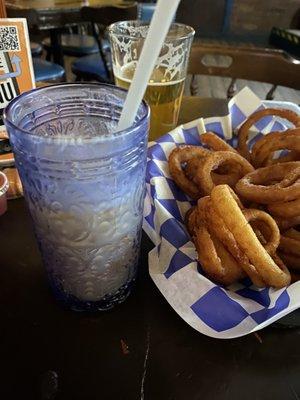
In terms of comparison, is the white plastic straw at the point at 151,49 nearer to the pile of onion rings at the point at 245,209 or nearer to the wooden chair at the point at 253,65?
the pile of onion rings at the point at 245,209

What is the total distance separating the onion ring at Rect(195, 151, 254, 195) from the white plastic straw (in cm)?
31

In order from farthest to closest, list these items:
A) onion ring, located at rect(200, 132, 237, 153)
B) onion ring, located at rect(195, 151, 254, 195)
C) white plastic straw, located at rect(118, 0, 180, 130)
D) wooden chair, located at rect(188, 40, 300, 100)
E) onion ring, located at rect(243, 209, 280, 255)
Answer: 1. wooden chair, located at rect(188, 40, 300, 100)
2. onion ring, located at rect(200, 132, 237, 153)
3. onion ring, located at rect(195, 151, 254, 195)
4. onion ring, located at rect(243, 209, 280, 255)
5. white plastic straw, located at rect(118, 0, 180, 130)

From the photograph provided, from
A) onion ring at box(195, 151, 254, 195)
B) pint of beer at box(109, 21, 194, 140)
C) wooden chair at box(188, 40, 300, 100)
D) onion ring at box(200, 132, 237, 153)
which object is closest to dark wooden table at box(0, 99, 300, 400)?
onion ring at box(195, 151, 254, 195)

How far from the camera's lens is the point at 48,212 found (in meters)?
0.53

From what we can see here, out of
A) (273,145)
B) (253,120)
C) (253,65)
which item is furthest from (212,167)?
(253,65)

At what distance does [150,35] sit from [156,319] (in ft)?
1.34

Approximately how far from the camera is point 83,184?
50 cm

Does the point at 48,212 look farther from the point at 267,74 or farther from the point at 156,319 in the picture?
the point at 267,74

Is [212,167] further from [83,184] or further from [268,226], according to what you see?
[83,184]

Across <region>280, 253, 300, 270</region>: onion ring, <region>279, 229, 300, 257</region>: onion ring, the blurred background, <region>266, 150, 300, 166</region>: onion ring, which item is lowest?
the blurred background

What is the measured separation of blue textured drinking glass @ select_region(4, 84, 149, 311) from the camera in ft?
1.56

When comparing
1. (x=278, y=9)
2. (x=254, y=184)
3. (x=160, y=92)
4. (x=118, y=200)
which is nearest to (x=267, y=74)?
(x=160, y=92)

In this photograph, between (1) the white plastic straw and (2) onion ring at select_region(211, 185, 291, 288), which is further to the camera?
(2) onion ring at select_region(211, 185, 291, 288)

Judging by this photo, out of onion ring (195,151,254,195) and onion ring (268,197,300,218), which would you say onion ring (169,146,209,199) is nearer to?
onion ring (195,151,254,195)
